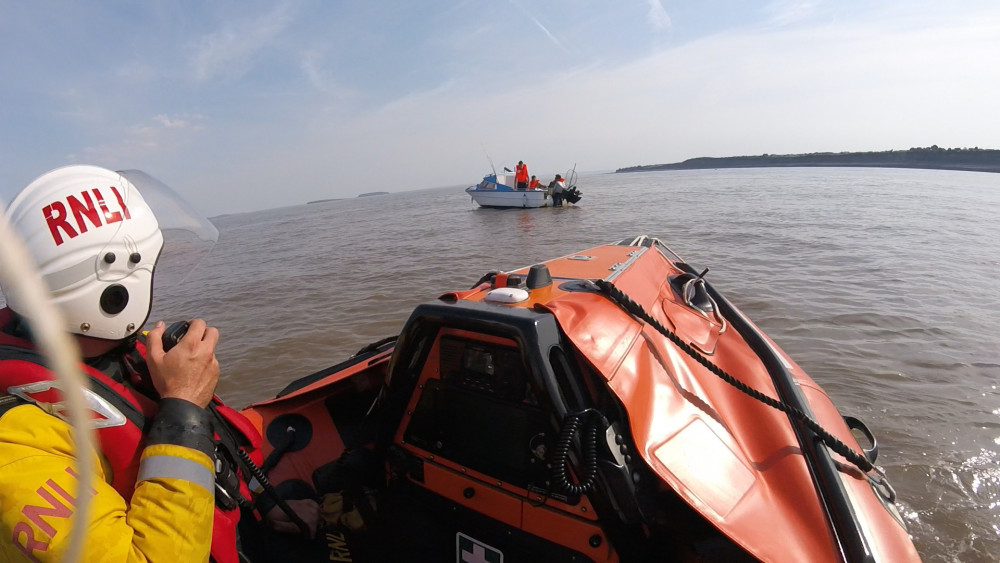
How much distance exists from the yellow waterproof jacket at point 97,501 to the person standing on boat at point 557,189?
23.4 metres

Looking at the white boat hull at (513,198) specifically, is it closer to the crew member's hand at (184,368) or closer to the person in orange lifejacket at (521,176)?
the person in orange lifejacket at (521,176)

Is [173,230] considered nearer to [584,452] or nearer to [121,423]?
[121,423]

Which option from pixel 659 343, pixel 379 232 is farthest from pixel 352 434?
pixel 379 232

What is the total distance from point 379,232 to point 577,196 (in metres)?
10.7

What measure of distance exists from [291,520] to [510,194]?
2313 centimetres

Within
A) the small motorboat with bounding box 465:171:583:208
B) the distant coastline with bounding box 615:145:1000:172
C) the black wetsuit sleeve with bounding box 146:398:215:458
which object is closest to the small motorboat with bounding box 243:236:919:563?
the black wetsuit sleeve with bounding box 146:398:215:458

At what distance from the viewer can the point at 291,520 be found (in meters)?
1.92

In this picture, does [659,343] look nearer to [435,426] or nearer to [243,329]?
[435,426]

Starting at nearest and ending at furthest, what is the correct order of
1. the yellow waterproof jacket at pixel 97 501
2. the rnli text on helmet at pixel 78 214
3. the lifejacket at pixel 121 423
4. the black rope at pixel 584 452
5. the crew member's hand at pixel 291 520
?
1. the yellow waterproof jacket at pixel 97 501
2. the lifejacket at pixel 121 423
3. the rnli text on helmet at pixel 78 214
4. the black rope at pixel 584 452
5. the crew member's hand at pixel 291 520

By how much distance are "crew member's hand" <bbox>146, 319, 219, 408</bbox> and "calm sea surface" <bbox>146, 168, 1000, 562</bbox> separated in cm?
346

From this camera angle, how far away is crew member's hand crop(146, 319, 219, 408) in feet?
4.29

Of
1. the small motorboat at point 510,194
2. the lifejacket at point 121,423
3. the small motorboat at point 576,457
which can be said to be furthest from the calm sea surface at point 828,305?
the small motorboat at point 510,194

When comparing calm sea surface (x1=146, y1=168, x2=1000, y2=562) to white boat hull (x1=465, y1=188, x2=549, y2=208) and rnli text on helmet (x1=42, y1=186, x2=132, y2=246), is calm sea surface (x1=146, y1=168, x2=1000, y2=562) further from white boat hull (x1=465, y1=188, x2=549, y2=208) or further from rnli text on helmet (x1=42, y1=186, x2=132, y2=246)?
white boat hull (x1=465, y1=188, x2=549, y2=208)

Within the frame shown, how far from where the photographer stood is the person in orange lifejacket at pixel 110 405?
3.14ft
